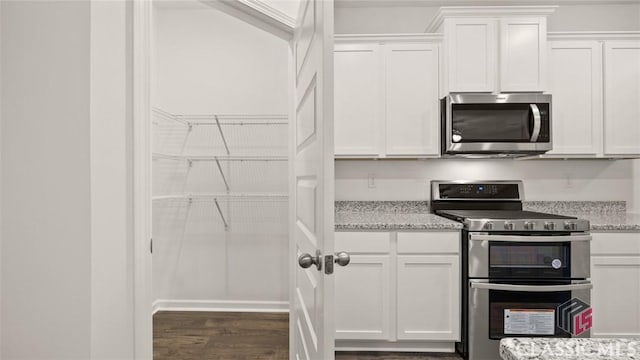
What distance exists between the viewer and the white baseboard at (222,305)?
11.9 feet

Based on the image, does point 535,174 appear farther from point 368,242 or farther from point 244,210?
point 244,210

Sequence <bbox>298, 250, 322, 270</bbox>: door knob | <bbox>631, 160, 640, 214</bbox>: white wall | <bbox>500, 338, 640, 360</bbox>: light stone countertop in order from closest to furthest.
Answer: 1. <bbox>500, 338, 640, 360</bbox>: light stone countertop
2. <bbox>298, 250, 322, 270</bbox>: door knob
3. <bbox>631, 160, 640, 214</bbox>: white wall

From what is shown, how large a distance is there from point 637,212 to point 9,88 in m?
4.00

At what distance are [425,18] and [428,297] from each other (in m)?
2.16

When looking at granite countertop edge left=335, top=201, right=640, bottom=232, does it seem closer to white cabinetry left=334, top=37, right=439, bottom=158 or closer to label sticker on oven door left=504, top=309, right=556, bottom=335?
white cabinetry left=334, top=37, right=439, bottom=158

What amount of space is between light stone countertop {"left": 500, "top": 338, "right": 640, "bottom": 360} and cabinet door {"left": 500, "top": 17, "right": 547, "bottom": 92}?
2635 mm

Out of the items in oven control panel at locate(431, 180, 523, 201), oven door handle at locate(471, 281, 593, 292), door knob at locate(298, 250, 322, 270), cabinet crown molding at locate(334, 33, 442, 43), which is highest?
cabinet crown molding at locate(334, 33, 442, 43)

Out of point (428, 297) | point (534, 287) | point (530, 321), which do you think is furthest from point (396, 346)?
point (534, 287)

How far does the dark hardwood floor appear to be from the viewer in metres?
2.72

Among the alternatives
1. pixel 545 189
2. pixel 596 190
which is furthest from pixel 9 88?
pixel 596 190

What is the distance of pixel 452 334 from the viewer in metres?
2.65

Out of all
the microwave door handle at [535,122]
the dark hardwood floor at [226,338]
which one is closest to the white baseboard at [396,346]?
the dark hardwood floor at [226,338]

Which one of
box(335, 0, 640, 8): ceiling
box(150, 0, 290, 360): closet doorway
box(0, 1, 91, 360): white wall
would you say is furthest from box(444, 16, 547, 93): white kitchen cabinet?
box(0, 1, 91, 360): white wall

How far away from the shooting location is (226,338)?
3.02m
